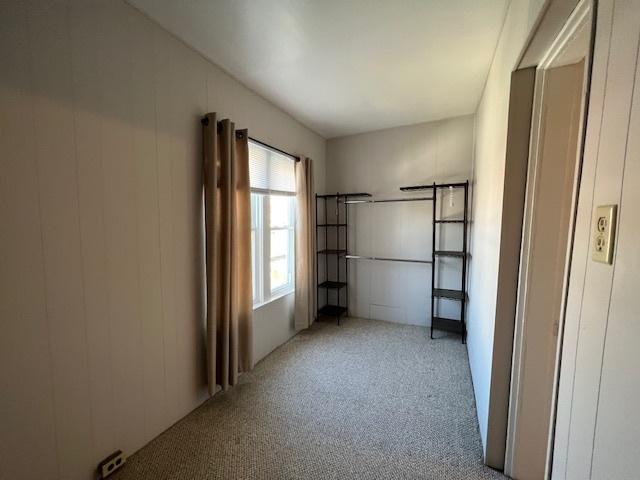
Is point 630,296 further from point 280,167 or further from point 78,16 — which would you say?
point 280,167

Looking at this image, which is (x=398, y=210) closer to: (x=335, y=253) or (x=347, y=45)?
(x=335, y=253)

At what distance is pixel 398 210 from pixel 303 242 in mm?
1329

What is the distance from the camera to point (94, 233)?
1394 millimetres

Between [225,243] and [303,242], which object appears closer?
[225,243]

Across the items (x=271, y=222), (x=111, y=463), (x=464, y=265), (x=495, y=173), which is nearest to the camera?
(x=111, y=463)

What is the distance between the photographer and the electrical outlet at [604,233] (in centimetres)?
56

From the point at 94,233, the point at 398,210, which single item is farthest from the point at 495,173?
the point at 94,233

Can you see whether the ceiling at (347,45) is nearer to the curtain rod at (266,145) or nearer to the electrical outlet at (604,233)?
the curtain rod at (266,145)

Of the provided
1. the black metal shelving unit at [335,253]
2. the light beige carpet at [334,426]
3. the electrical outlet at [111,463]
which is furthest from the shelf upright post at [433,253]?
the electrical outlet at [111,463]

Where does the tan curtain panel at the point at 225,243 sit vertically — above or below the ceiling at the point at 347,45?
below

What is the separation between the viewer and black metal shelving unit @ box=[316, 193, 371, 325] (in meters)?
3.82

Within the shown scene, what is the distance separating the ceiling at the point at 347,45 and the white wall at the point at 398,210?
2.03 ft

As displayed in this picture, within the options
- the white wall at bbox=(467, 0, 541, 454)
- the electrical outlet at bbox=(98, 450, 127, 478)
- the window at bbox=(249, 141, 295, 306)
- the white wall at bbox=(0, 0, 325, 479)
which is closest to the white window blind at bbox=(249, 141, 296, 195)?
the window at bbox=(249, 141, 295, 306)

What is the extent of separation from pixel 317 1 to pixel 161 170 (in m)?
1.31
